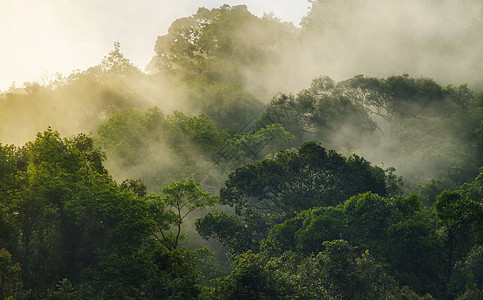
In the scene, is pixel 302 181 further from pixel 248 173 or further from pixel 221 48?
pixel 221 48

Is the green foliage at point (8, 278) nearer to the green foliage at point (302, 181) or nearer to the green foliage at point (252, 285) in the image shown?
the green foliage at point (252, 285)

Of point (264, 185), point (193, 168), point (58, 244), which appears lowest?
point (58, 244)

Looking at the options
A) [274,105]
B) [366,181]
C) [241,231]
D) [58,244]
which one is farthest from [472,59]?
[58,244]

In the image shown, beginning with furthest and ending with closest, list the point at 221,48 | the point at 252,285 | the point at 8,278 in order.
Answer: the point at 221,48
the point at 252,285
the point at 8,278

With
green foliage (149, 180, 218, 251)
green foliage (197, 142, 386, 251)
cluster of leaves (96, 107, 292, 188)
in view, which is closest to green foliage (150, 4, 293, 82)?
cluster of leaves (96, 107, 292, 188)

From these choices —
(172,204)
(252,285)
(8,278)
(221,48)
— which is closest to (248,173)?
(172,204)

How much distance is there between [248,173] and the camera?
37.6 m

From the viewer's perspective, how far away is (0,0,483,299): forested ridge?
23062mm

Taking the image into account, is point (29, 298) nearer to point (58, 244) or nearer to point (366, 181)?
point (58, 244)

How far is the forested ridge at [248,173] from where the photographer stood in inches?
908

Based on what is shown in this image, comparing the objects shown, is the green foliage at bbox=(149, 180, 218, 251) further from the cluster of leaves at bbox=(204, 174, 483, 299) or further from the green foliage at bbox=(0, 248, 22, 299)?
the green foliage at bbox=(0, 248, 22, 299)

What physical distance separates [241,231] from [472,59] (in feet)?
155

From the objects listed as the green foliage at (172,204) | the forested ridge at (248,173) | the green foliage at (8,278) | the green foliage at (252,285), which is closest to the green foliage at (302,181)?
the forested ridge at (248,173)

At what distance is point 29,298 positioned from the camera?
21.5 m
